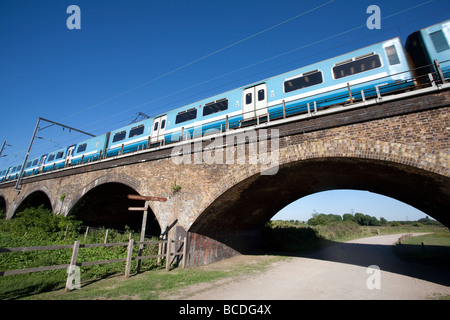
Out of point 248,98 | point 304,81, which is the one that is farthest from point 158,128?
point 304,81

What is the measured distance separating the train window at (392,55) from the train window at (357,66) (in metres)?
0.35

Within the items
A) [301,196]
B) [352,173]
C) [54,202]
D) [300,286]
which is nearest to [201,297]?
[300,286]

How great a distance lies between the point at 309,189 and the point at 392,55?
7828 millimetres

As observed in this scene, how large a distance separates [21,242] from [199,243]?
975 cm

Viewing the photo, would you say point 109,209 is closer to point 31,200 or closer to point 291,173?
point 31,200

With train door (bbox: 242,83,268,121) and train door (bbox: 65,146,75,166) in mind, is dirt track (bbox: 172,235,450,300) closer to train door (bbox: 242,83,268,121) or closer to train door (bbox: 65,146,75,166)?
train door (bbox: 242,83,268,121)

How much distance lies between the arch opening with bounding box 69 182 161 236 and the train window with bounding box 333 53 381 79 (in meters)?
14.4

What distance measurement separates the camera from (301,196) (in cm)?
1487

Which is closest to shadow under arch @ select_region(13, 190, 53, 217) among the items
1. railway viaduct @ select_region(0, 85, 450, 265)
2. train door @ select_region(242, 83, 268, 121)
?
railway viaduct @ select_region(0, 85, 450, 265)

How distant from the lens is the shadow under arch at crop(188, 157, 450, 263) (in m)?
7.29

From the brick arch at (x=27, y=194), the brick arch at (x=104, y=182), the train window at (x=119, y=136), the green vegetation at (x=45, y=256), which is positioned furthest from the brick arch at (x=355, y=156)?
the brick arch at (x=27, y=194)
